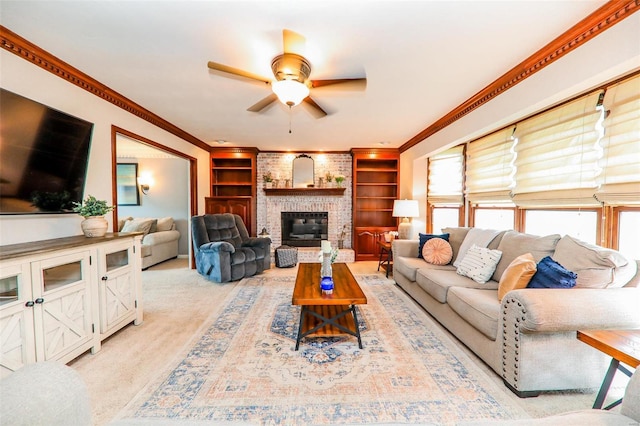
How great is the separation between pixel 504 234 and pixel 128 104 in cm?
457

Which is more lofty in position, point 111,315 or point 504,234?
point 504,234

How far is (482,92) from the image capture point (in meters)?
2.79

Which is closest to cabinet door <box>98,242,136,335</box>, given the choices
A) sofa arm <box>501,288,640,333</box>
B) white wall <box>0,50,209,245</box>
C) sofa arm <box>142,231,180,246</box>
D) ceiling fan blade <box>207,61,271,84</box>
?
white wall <box>0,50,209,245</box>

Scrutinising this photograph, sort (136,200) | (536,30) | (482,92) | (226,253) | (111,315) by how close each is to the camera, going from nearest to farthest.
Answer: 1. (536,30)
2. (111,315)
3. (482,92)
4. (226,253)
5. (136,200)

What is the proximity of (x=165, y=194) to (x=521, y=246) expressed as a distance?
676 cm

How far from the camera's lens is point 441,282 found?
2594 mm

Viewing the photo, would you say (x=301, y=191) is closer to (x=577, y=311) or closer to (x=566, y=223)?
(x=566, y=223)

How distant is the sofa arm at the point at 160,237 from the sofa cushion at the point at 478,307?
5.24 meters

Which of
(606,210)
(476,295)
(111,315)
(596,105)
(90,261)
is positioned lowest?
(111,315)

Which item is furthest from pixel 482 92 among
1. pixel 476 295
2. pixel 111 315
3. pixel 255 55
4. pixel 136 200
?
pixel 136 200

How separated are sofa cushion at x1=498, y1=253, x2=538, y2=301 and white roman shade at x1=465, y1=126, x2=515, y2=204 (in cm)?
140

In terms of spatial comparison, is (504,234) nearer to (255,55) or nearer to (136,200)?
(255,55)

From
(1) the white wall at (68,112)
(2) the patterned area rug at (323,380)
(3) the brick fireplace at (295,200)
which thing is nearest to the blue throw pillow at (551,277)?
(2) the patterned area rug at (323,380)

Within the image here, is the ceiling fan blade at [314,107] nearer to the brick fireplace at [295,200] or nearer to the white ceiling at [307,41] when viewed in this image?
the white ceiling at [307,41]
